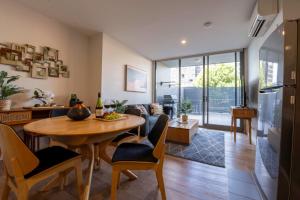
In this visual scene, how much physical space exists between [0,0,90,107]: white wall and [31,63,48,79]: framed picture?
0.26 ft

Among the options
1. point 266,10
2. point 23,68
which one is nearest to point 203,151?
point 266,10

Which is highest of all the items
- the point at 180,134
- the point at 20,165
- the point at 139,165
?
the point at 20,165

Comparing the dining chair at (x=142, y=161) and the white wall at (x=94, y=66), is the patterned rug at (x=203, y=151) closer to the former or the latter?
the dining chair at (x=142, y=161)

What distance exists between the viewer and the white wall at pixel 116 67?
3482 mm

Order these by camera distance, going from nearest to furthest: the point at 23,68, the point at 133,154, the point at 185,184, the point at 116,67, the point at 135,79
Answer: the point at 133,154, the point at 185,184, the point at 23,68, the point at 116,67, the point at 135,79

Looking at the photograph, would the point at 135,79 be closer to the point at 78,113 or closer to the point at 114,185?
the point at 78,113

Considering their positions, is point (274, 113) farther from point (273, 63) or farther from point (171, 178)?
point (171, 178)

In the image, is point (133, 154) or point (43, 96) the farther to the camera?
point (43, 96)

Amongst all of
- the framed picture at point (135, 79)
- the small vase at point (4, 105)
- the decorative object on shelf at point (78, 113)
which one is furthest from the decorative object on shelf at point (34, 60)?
the decorative object on shelf at point (78, 113)

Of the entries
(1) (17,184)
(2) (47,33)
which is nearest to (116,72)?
(2) (47,33)

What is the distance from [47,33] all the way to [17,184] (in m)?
2.76

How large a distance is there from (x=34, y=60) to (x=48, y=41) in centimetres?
49

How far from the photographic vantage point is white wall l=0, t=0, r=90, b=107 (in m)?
2.30

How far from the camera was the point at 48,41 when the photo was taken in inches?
110
